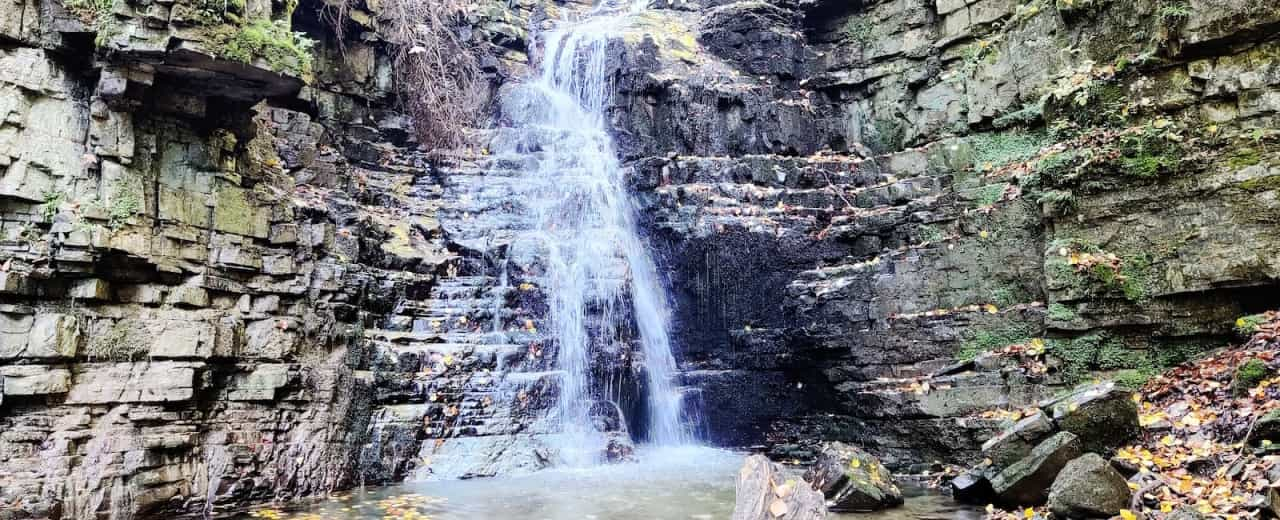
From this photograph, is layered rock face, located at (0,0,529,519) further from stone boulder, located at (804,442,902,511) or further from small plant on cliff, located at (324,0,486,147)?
stone boulder, located at (804,442,902,511)

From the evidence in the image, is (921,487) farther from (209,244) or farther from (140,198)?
(140,198)

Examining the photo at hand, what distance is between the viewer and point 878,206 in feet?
36.1

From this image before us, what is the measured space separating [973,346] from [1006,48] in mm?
4438

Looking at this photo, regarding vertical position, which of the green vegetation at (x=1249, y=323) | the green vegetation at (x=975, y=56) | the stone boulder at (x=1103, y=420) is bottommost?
the stone boulder at (x=1103, y=420)

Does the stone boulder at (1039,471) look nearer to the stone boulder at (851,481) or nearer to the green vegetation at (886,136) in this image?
the stone boulder at (851,481)

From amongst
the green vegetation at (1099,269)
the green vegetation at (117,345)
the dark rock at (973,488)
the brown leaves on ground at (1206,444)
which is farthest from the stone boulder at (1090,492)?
the green vegetation at (117,345)

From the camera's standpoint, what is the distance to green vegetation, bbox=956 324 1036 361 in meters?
8.58

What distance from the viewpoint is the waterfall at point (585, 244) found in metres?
9.96

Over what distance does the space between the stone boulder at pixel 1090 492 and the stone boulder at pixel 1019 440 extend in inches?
38.8

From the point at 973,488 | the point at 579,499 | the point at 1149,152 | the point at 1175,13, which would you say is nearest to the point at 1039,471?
the point at 973,488

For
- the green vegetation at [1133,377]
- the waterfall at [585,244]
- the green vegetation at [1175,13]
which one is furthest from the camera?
Result: the waterfall at [585,244]

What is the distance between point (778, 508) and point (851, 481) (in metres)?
2.44

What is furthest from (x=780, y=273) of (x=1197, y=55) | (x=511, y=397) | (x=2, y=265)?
(x=2, y=265)

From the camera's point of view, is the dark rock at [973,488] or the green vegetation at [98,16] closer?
the green vegetation at [98,16]
